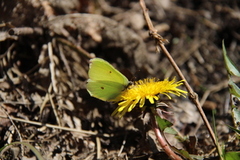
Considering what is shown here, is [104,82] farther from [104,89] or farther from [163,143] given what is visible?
[163,143]

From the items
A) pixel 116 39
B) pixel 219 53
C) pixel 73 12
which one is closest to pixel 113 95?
pixel 116 39

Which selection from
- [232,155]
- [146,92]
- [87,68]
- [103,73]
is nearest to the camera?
[232,155]

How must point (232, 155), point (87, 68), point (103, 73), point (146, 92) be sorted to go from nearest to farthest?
point (232, 155) < point (146, 92) < point (103, 73) < point (87, 68)

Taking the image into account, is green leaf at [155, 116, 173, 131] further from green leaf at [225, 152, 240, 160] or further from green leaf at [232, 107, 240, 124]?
green leaf at [232, 107, 240, 124]

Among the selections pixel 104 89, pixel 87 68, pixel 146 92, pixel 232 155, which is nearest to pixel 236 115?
pixel 232 155

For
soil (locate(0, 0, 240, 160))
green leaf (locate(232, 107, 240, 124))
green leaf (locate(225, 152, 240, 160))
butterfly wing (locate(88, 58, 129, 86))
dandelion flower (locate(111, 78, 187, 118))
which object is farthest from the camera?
soil (locate(0, 0, 240, 160))

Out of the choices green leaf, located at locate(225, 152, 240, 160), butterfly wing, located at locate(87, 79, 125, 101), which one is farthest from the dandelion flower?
green leaf, located at locate(225, 152, 240, 160)

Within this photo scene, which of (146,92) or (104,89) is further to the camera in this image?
(104,89)

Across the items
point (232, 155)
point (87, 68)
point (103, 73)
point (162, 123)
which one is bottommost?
point (232, 155)

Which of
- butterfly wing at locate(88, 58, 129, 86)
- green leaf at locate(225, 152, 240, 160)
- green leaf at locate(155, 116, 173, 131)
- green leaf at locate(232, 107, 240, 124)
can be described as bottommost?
green leaf at locate(225, 152, 240, 160)

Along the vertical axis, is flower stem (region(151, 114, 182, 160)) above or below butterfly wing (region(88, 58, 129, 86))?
below
